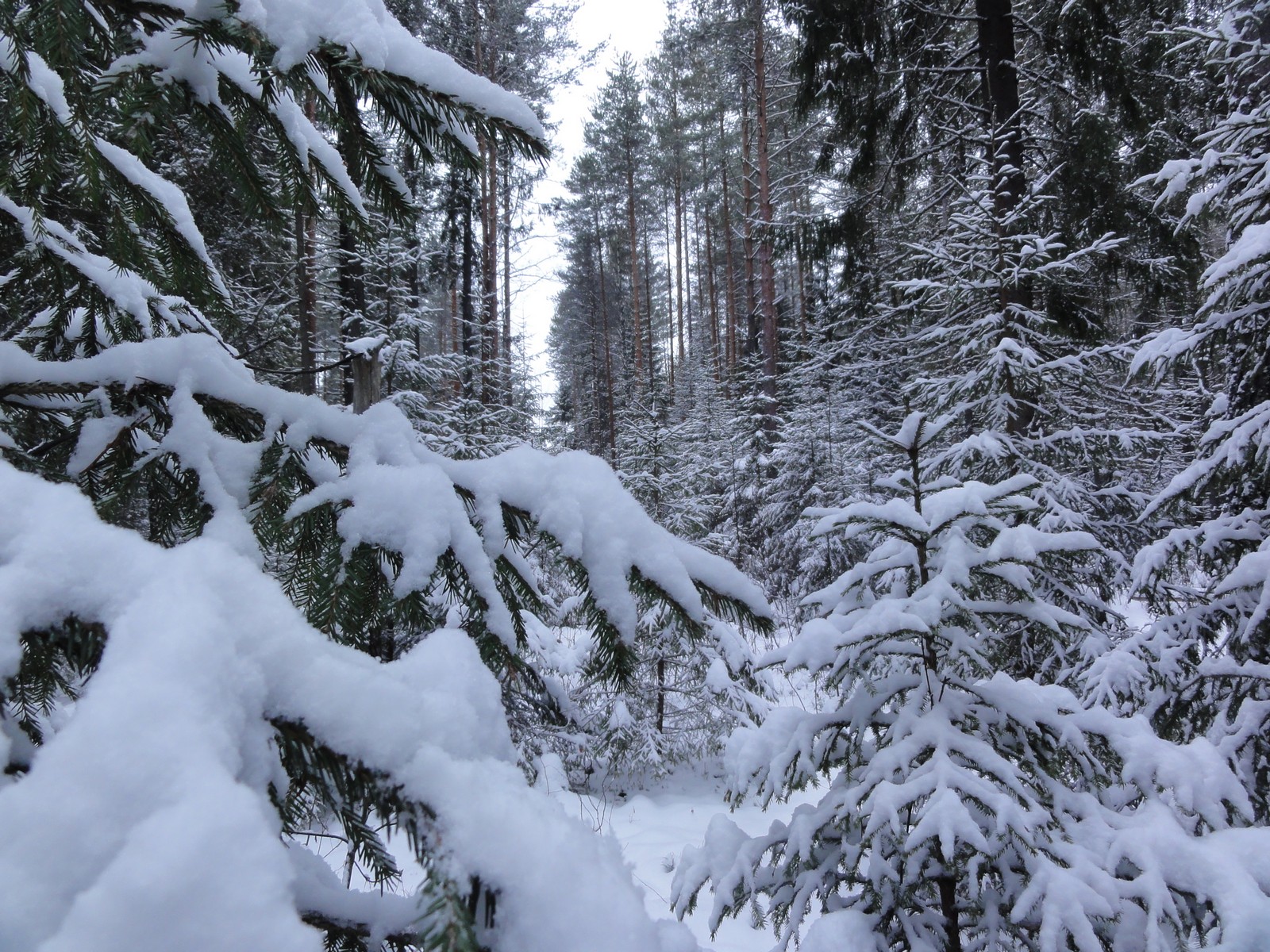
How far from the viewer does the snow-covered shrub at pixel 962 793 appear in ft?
5.54

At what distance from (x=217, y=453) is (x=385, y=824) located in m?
0.88

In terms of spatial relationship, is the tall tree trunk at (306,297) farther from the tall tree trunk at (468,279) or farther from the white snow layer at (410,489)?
the white snow layer at (410,489)

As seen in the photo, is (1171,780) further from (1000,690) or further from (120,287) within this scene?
(120,287)

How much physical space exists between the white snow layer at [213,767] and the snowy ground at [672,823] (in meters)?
3.77

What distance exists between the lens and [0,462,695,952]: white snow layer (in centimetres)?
43

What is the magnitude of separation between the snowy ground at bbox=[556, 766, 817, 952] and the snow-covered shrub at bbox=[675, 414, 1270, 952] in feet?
7.28

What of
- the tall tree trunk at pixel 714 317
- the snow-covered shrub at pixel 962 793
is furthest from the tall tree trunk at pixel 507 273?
the snow-covered shrub at pixel 962 793

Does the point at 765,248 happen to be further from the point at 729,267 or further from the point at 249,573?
the point at 249,573

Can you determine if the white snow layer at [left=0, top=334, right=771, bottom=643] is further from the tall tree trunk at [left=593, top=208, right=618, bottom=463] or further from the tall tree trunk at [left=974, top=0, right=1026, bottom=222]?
the tall tree trunk at [left=593, top=208, right=618, bottom=463]

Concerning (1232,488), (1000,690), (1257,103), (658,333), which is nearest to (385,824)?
(1000,690)

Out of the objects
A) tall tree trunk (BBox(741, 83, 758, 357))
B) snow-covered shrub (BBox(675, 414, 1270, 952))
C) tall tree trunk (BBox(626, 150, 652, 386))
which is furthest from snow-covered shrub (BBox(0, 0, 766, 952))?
tall tree trunk (BBox(626, 150, 652, 386))

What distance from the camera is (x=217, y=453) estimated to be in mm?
1215

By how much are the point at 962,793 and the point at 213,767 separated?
1.99 m

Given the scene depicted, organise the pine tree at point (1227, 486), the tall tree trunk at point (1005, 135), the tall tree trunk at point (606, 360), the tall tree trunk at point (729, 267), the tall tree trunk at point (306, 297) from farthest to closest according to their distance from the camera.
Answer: the tall tree trunk at point (729, 267) → the tall tree trunk at point (606, 360) → the tall tree trunk at point (306, 297) → the tall tree trunk at point (1005, 135) → the pine tree at point (1227, 486)
